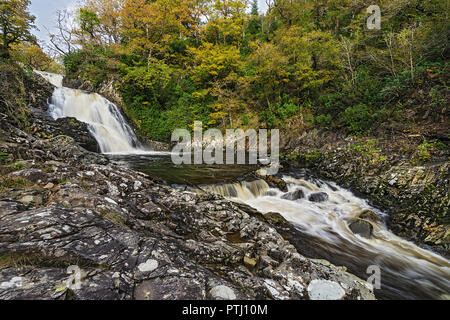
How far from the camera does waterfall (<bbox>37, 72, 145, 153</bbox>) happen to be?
10.8 meters

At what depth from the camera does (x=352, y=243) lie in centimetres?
453

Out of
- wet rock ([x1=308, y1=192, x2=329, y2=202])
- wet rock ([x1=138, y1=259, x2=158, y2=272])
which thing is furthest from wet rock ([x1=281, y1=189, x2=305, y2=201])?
wet rock ([x1=138, y1=259, x2=158, y2=272])

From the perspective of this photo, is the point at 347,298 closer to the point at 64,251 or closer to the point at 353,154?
the point at 64,251

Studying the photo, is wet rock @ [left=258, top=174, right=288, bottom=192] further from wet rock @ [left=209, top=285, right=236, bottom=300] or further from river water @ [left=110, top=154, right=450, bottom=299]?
wet rock @ [left=209, top=285, right=236, bottom=300]

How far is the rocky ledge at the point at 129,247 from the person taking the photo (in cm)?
173

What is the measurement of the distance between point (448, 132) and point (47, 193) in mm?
11256

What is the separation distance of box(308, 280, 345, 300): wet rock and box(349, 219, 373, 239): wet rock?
332cm

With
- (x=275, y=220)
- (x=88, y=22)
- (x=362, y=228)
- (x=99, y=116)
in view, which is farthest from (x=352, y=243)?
(x=88, y=22)

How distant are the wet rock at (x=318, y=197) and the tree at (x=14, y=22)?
45.4 ft

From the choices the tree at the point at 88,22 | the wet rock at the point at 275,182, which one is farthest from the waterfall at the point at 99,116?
the wet rock at the point at 275,182

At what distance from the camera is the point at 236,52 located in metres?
15.0

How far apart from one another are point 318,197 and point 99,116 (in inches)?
534

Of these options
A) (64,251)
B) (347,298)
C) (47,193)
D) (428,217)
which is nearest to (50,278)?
(64,251)

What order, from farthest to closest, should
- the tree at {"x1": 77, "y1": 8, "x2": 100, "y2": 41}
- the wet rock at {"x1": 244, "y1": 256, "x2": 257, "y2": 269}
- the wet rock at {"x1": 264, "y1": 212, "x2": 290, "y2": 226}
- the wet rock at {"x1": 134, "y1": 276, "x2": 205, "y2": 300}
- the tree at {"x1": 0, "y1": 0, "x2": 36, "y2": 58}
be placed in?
the tree at {"x1": 77, "y1": 8, "x2": 100, "y2": 41}
the tree at {"x1": 0, "y1": 0, "x2": 36, "y2": 58}
the wet rock at {"x1": 264, "y1": 212, "x2": 290, "y2": 226}
the wet rock at {"x1": 244, "y1": 256, "x2": 257, "y2": 269}
the wet rock at {"x1": 134, "y1": 276, "x2": 205, "y2": 300}
